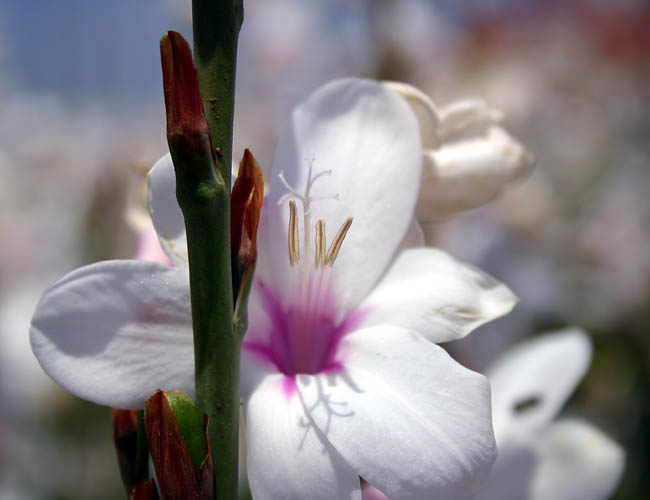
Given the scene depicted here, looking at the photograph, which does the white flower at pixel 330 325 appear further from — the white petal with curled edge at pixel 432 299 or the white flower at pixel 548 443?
the white flower at pixel 548 443

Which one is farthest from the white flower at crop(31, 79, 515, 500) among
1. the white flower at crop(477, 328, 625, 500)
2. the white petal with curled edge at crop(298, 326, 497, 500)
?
the white flower at crop(477, 328, 625, 500)

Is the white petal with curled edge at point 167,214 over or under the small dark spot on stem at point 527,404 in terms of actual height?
over

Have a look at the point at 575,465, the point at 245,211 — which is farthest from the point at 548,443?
the point at 245,211

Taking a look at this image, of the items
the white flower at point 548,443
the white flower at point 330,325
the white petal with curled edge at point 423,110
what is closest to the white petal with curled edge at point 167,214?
the white flower at point 330,325

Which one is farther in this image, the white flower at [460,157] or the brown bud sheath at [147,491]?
the white flower at [460,157]

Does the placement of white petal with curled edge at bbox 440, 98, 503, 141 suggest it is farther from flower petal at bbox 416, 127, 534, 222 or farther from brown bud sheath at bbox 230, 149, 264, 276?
brown bud sheath at bbox 230, 149, 264, 276

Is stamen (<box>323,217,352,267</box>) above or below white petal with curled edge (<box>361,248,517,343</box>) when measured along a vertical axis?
above

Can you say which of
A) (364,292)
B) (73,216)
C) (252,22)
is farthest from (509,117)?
(364,292)
